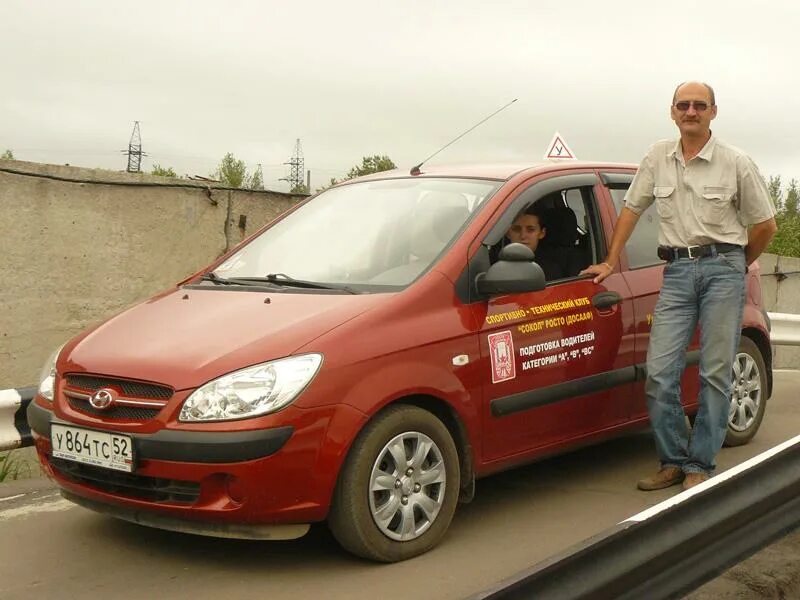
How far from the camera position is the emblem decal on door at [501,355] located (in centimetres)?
465

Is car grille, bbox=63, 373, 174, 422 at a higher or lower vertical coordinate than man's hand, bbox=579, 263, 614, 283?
lower

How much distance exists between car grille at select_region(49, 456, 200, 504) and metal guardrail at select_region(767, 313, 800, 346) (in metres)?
7.01

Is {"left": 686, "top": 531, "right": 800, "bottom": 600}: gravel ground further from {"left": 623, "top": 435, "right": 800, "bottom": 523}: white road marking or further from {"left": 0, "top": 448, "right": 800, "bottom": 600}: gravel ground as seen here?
{"left": 623, "top": 435, "right": 800, "bottom": 523}: white road marking

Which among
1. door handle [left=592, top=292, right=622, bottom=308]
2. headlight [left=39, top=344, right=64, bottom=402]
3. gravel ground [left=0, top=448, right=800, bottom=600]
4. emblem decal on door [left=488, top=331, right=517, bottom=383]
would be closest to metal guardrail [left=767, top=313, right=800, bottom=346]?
door handle [left=592, top=292, right=622, bottom=308]

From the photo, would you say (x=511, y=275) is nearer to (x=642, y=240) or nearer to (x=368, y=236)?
(x=368, y=236)

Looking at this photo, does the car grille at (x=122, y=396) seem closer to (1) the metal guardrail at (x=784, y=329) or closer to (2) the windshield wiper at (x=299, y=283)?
(2) the windshield wiper at (x=299, y=283)

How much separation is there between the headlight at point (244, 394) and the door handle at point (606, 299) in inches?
72.8

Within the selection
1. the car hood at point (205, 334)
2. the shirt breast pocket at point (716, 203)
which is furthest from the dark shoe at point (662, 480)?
the car hood at point (205, 334)

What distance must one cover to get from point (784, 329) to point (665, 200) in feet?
17.0

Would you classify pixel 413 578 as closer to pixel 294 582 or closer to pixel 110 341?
pixel 294 582

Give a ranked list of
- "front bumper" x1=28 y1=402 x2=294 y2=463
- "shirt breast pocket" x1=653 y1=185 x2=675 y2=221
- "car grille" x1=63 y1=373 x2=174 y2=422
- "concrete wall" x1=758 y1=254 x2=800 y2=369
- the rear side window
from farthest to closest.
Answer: "concrete wall" x1=758 y1=254 x2=800 y2=369 < the rear side window < "shirt breast pocket" x1=653 y1=185 x2=675 y2=221 < "car grille" x1=63 y1=373 x2=174 y2=422 < "front bumper" x1=28 y1=402 x2=294 y2=463

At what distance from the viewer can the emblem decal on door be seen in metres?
4.65

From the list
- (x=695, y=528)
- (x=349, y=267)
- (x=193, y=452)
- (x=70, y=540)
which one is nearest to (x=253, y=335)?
(x=193, y=452)

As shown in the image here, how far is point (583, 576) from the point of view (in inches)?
100.0
